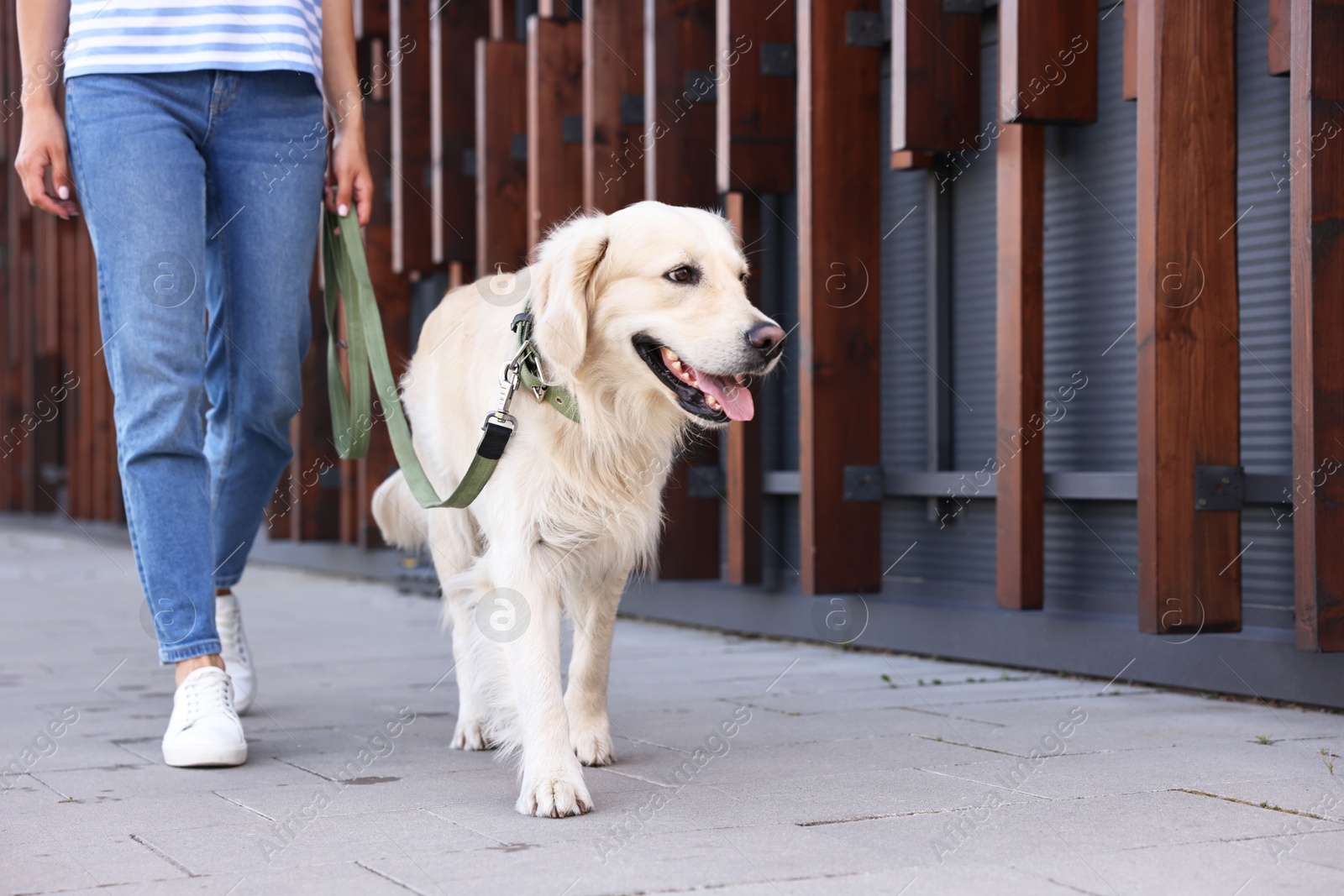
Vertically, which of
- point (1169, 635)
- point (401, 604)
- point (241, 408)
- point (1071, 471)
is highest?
point (241, 408)

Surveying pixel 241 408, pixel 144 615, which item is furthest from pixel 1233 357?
pixel 144 615

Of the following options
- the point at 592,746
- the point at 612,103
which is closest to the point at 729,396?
the point at 592,746

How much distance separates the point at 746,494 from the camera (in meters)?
5.33

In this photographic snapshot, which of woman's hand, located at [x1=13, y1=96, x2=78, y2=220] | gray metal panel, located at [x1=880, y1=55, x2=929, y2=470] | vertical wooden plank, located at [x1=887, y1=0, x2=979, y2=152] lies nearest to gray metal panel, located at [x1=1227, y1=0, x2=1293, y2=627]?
vertical wooden plank, located at [x1=887, y1=0, x2=979, y2=152]

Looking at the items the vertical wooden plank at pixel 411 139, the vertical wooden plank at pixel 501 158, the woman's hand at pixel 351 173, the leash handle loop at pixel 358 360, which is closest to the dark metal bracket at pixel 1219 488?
the leash handle loop at pixel 358 360

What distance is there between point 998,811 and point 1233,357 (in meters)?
1.75

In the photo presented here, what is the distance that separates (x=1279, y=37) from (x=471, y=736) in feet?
8.68

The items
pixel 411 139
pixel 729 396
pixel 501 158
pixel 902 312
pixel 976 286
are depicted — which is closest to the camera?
pixel 729 396

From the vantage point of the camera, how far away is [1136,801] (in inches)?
102

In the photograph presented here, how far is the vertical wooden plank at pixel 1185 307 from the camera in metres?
3.66

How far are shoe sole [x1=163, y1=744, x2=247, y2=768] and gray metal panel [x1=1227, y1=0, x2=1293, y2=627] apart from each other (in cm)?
268

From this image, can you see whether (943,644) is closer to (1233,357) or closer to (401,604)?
(1233,357)

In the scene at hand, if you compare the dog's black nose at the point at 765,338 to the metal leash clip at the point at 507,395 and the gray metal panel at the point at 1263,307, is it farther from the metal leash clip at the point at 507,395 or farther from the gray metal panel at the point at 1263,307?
the gray metal panel at the point at 1263,307

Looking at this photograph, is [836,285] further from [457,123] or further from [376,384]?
[457,123]
